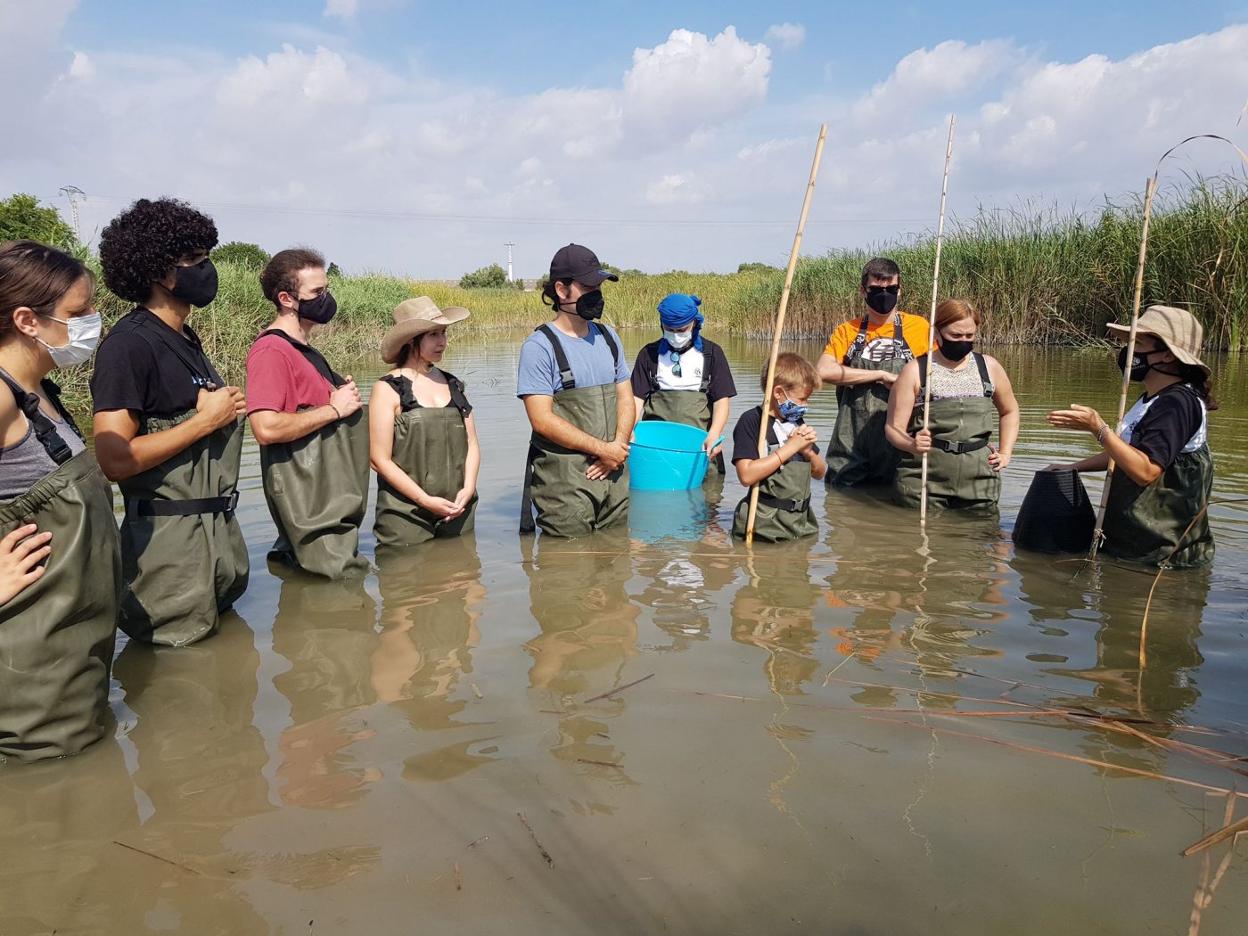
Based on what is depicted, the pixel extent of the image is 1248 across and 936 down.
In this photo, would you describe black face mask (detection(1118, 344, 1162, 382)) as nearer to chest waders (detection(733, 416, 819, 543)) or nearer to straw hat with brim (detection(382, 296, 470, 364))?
chest waders (detection(733, 416, 819, 543))

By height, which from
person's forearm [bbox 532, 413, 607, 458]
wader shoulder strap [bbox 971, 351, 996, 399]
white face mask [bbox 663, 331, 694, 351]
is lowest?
person's forearm [bbox 532, 413, 607, 458]

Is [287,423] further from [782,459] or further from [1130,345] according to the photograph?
[1130,345]

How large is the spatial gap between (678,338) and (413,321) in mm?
2382

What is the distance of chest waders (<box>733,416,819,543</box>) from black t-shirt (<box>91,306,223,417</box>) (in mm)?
3355

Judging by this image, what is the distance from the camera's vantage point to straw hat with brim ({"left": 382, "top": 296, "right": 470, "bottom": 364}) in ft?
17.9

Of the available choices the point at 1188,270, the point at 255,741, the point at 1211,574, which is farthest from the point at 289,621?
the point at 1188,270

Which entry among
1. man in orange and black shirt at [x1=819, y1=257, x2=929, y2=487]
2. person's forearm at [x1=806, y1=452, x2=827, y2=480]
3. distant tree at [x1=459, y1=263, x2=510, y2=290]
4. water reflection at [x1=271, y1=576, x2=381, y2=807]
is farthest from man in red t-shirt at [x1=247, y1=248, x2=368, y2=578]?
distant tree at [x1=459, y1=263, x2=510, y2=290]

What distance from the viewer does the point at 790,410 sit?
5.84m

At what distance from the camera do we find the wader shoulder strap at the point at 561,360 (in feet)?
18.7

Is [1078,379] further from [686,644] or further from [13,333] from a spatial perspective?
[13,333]

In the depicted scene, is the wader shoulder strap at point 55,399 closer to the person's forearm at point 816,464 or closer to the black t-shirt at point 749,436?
the black t-shirt at point 749,436

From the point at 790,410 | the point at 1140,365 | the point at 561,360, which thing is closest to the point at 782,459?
the point at 790,410

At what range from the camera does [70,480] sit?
3062mm

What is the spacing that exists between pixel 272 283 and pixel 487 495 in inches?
133
